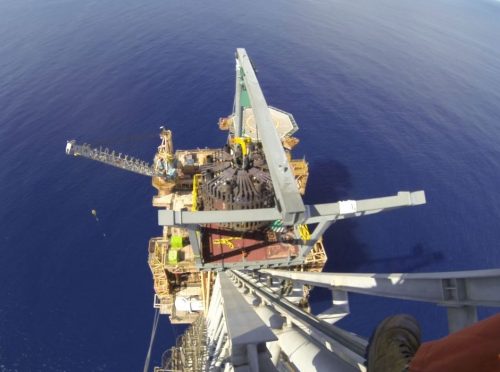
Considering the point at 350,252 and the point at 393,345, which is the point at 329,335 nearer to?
the point at 393,345

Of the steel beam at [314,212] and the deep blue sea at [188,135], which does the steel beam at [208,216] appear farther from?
the deep blue sea at [188,135]

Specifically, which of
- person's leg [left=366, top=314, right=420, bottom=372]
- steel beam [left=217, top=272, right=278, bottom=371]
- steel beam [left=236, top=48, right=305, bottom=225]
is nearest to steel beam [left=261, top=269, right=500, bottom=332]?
person's leg [left=366, top=314, right=420, bottom=372]

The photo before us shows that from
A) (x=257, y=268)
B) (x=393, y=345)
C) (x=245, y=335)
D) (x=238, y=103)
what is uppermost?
(x=238, y=103)

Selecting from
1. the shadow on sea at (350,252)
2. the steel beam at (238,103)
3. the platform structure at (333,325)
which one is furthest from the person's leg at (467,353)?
the shadow on sea at (350,252)

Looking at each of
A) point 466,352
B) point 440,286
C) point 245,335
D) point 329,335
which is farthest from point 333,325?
point 466,352

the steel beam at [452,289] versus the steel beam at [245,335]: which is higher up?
the steel beam at [452,289]
